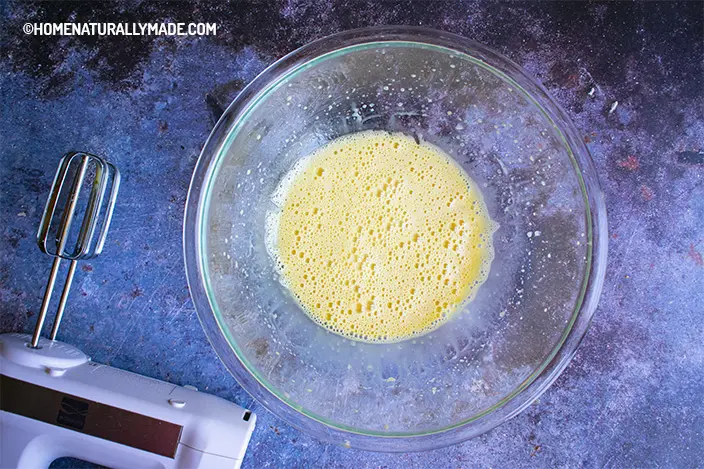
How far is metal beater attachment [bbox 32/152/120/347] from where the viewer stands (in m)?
1.15

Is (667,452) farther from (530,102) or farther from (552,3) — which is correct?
(552,3)

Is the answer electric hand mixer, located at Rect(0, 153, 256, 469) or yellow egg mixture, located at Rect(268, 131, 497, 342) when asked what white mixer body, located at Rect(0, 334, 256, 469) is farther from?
yellow egg mixture, located at Rect(268, 131, 497, 342)

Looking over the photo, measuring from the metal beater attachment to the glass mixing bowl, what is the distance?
24 centimetres

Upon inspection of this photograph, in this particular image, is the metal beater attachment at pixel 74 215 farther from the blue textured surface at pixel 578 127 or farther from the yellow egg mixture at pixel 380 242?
the yellow egg mixture at pixel 380 242

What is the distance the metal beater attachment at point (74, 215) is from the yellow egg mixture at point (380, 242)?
358mm

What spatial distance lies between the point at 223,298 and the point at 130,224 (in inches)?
11.0

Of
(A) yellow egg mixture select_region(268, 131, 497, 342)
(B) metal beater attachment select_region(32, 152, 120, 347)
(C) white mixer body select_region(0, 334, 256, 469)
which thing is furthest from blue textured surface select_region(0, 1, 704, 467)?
(A) yellow egg mixture select_region(268, 131, 497, 342)

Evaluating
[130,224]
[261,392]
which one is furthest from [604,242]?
[130,224]

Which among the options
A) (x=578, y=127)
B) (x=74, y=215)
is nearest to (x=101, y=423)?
(x=74, y=215)

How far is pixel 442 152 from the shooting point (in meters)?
1.21

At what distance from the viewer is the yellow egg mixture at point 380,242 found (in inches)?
46.5

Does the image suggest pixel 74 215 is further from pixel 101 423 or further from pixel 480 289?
pixel 480 289

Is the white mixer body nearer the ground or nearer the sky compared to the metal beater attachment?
nearer the ground

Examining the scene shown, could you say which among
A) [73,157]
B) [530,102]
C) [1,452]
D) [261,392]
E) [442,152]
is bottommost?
[1,452]
